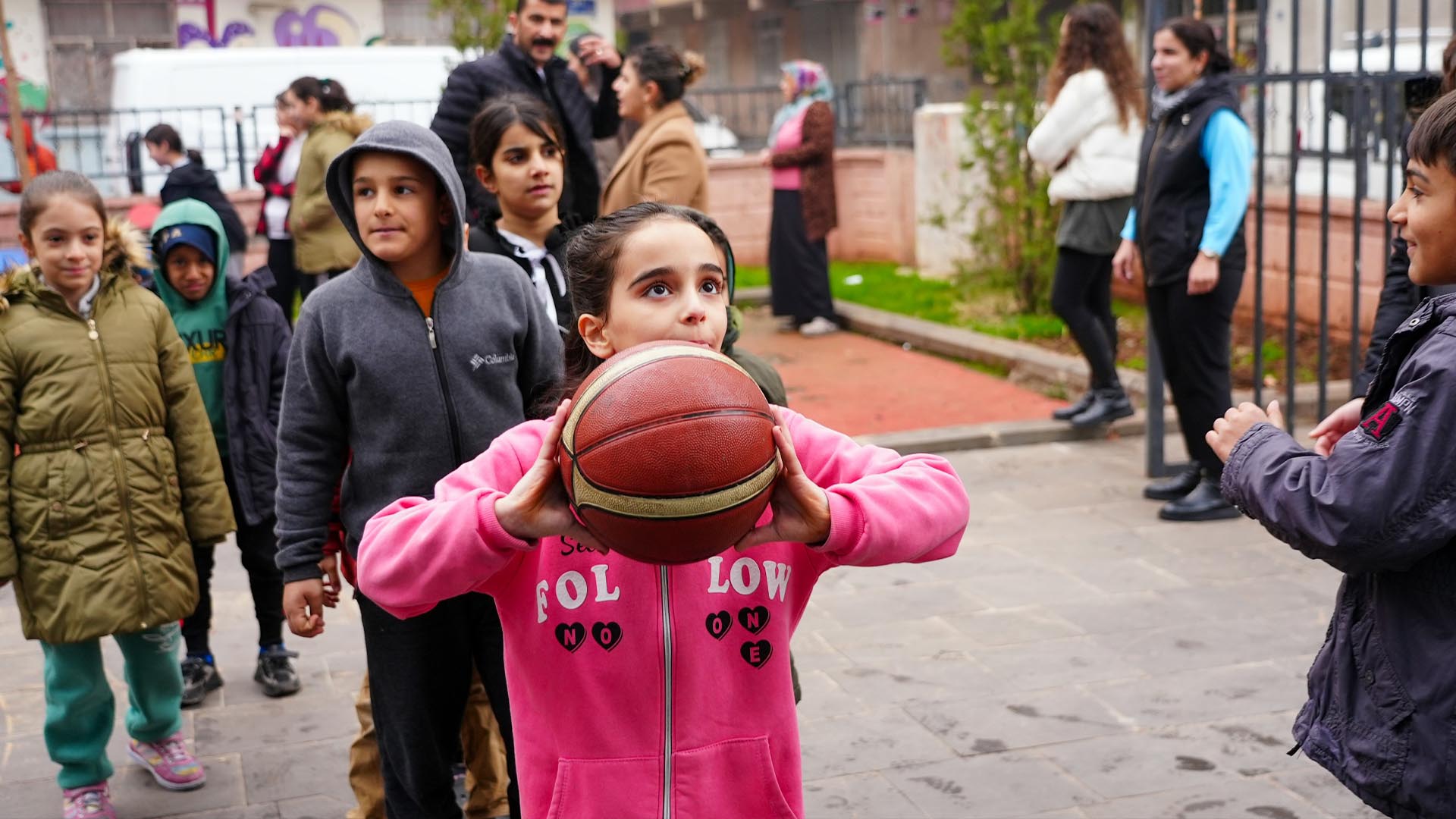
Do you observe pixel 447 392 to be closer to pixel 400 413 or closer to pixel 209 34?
pixel 400 413

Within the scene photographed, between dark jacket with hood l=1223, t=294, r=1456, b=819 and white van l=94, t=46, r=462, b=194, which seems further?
white van l=94, t=46, r=462, b=194

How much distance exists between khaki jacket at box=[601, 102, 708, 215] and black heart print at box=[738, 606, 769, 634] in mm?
3861

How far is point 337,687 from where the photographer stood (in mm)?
5387

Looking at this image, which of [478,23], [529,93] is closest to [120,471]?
[529,93]

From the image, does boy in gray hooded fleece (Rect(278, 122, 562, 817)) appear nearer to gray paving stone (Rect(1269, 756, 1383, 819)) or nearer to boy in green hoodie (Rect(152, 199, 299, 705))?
boy in green hoodie (Rect(152, 199, 299, 705))

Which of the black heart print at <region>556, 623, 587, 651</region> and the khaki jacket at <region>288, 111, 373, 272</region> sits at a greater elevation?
the khaki jacket at <region>288, 111, 373, 272</region>

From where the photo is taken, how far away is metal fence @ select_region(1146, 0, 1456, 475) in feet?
23.5

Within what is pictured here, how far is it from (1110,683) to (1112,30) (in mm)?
4851

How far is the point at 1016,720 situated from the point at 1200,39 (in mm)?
3637

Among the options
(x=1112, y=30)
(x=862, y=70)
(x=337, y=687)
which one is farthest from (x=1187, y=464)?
(x=862, y=70)

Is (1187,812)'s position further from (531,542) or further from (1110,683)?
(531,542)

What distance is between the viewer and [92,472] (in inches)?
167

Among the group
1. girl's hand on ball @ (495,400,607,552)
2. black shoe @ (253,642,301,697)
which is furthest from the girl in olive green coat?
girl's hand on ball @ (495,400,607,552)

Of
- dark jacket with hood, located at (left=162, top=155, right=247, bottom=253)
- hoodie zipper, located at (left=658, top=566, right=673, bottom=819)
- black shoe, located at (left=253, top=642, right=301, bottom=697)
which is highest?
dark jacket with hood, located at (left=162, top=155, right=247, bottom=253)
